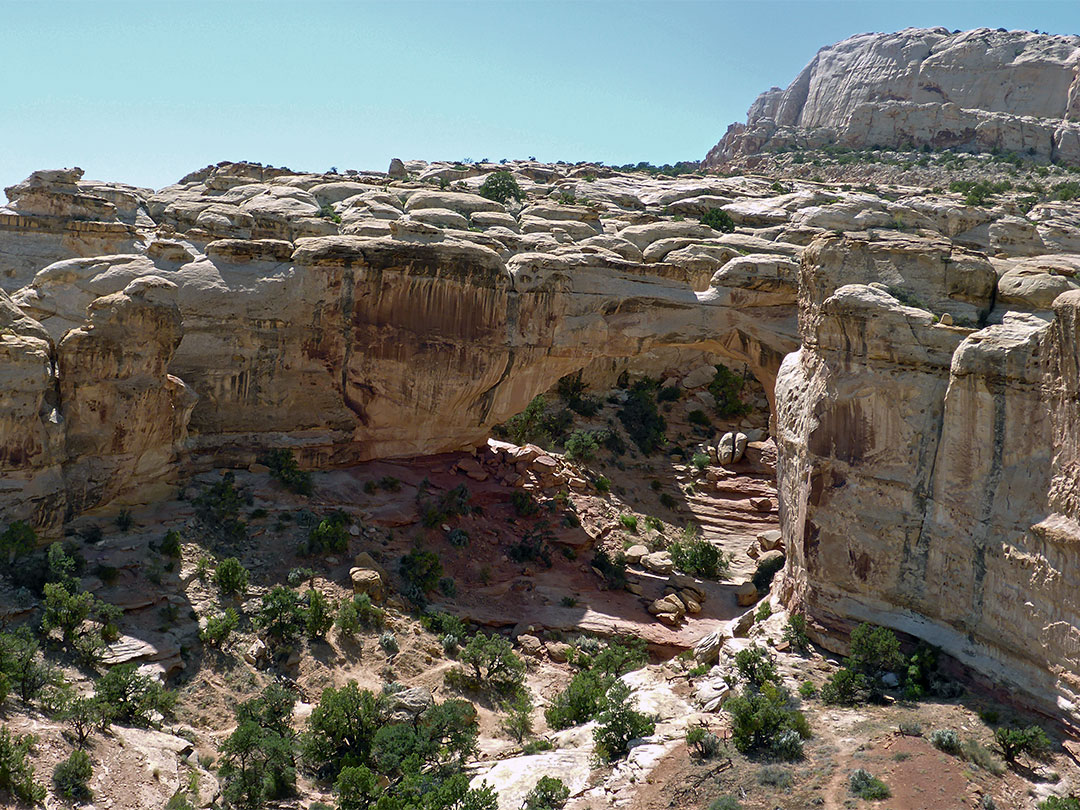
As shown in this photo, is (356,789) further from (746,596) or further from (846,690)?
(746,596)

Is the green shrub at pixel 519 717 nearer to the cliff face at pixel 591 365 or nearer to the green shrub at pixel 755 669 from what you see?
the green shrub at pixel 755 669

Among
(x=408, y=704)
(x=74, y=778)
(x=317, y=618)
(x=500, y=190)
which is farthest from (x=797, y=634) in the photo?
(x=500, y=190)

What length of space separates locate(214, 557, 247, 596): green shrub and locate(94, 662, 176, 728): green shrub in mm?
4473

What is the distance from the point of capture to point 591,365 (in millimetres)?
47469

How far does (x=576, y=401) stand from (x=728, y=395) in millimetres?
8607

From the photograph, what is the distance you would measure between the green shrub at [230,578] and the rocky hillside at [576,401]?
0.69 meters

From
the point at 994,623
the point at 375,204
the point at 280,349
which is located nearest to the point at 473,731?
the point at 994,623

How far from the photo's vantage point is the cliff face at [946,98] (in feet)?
296

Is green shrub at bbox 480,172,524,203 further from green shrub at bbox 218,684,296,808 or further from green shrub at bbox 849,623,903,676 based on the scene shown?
green shrub at bbox 218,684,296,808

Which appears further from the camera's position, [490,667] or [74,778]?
[490,667]

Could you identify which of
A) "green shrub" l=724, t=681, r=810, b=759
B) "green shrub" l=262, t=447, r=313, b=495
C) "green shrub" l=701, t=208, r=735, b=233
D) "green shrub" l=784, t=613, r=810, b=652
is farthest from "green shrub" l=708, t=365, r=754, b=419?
"green shrub" l=724, t=681, r=810, b=759

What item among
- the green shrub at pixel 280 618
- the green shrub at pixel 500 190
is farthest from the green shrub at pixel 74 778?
the green shrub at pixel 500 190

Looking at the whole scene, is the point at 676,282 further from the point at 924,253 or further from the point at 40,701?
the point at 40,701

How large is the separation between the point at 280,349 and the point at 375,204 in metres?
17.9
